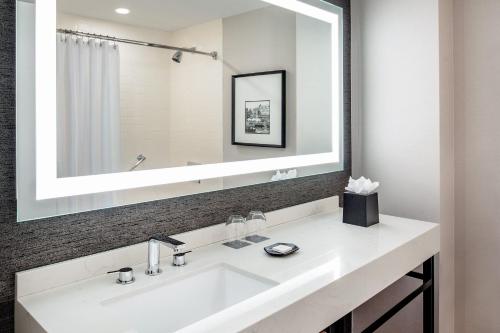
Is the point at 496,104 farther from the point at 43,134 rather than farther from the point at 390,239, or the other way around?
the point at 43,134

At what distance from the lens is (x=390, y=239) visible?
5.57 ft

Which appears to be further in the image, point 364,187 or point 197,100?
point 364,187


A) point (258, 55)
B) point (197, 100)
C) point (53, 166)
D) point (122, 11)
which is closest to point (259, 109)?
point (258, 55)

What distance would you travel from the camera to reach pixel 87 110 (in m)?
1.28

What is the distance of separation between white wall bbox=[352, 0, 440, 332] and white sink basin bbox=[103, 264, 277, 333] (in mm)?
1236

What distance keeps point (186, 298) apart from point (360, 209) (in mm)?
978

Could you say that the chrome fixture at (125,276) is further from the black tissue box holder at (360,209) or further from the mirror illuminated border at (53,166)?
the black tissue box holder at (360,209)

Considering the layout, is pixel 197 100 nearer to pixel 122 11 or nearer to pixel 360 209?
pixel 122 11

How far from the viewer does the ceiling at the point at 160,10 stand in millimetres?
1268

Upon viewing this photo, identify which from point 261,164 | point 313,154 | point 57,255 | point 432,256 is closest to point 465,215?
point 432,256

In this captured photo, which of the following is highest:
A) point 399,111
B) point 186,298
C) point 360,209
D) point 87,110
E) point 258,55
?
point 258,55

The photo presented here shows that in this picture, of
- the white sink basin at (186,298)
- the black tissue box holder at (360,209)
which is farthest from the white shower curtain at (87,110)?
the black tissue box holder at (360,209)

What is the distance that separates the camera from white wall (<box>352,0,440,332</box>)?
208 centimetres

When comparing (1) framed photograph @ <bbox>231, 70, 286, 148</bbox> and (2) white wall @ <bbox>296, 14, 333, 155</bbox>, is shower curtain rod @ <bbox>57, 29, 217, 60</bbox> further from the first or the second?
(2) white wall @ <bbox>296, 14, 333, 155</bbox>
